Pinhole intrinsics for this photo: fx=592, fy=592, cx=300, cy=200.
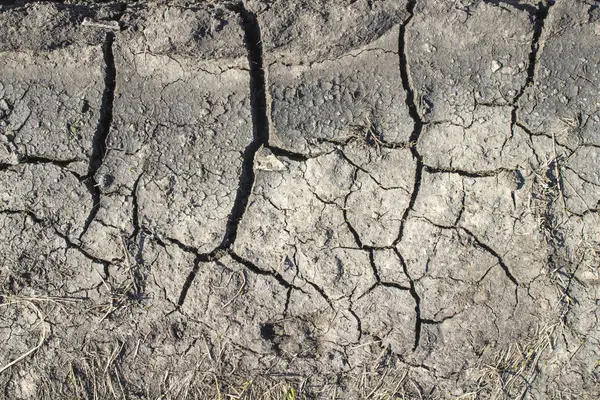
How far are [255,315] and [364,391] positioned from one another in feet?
2.31

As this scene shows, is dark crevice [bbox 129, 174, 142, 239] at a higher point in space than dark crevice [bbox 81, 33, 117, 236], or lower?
lower

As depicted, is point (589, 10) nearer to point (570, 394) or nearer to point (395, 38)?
point (395, 38)

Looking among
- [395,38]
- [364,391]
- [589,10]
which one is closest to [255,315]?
[364,391]

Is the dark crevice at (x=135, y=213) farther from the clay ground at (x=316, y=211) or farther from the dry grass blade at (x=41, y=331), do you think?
the dry grass blade at (x=41, y=331)

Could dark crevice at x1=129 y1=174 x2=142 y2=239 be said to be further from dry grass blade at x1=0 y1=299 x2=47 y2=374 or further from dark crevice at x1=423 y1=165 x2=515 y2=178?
dark crevice at x1=423 y1=165 x2=515 y2=178

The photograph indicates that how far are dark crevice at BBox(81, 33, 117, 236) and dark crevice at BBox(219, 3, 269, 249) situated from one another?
2.31ft

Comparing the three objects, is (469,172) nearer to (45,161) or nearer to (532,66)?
(532,66)

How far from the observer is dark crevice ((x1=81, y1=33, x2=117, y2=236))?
3139 millimetres

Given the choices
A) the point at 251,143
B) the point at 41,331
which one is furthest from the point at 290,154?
the point at 41,331

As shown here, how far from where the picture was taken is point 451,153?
10.2 feet

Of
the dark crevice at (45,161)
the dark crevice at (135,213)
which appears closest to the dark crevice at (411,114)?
the dark crevice at (135,213)

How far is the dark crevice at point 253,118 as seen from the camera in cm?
312

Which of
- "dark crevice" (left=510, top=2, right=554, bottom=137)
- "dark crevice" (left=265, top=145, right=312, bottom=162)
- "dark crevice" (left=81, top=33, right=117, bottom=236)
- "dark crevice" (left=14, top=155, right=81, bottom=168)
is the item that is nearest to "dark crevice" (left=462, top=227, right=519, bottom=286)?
"dark crevice" (left=510, top=2, right=554, bottom=137)

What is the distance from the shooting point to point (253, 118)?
3.14m
